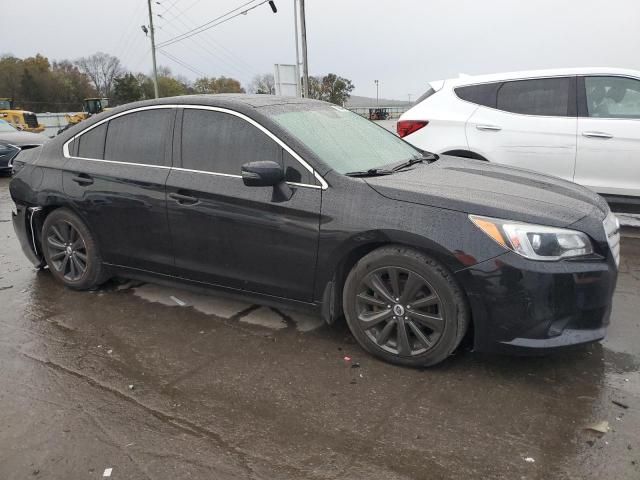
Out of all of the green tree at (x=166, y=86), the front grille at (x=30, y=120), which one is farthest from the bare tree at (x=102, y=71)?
the front grille at (x=30, y=120)

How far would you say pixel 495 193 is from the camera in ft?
10.8

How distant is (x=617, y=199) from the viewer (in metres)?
5.86

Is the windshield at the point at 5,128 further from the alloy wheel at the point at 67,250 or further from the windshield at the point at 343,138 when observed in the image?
the windshield at the point at 343,138

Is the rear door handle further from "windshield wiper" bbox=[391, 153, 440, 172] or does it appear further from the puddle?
"windshield wiper" bbox=[391, 153, 440, 172]

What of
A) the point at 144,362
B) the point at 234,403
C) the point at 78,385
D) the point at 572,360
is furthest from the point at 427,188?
the point at 78,385

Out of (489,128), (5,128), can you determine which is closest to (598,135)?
(489,128)

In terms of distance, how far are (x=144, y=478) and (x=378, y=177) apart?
2.16 metres

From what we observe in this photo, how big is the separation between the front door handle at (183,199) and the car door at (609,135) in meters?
4.29

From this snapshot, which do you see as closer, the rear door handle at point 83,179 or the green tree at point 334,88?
the rear door handle at point 83,179

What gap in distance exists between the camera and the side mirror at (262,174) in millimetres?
3416

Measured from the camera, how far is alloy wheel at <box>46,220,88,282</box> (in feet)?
15.1

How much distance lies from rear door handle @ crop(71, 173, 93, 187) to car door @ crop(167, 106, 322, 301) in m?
0.87

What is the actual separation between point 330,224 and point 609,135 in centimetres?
400

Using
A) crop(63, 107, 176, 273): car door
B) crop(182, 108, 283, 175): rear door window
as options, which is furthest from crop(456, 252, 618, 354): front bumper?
crop(63, 107, 176, 273): car door
